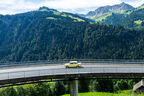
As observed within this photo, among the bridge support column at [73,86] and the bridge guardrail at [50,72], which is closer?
the bridge guardrail at [50,72]

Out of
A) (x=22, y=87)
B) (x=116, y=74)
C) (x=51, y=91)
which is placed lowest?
(x=51, y=91)

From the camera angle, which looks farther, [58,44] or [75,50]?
[58,44]

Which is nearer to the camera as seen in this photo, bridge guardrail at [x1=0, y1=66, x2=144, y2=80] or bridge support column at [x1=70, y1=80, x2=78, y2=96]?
bridge guardrail at [x1=0, y1=66, x2=144, y2=80]

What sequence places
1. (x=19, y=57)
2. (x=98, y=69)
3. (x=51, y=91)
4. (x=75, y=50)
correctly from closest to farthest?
(x=98, y=69)
(x=51, y=91)
(x=75, y=50)
(x=19, y=57)

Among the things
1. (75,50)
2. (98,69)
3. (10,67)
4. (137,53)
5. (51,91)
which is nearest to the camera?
(98,69)

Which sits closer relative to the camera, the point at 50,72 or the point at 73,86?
the point at 73,86

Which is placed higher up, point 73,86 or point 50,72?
point 50,72

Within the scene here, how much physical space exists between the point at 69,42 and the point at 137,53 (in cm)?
7706

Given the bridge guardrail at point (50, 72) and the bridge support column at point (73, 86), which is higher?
the bridge guardrail at point (50, 72)

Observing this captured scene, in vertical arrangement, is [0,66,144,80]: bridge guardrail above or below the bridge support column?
above

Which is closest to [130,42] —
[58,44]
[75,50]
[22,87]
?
[75,50]

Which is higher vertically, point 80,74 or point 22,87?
point 80,74

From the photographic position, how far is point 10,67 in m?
47.1

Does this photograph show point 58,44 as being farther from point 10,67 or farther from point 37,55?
point 10,67
